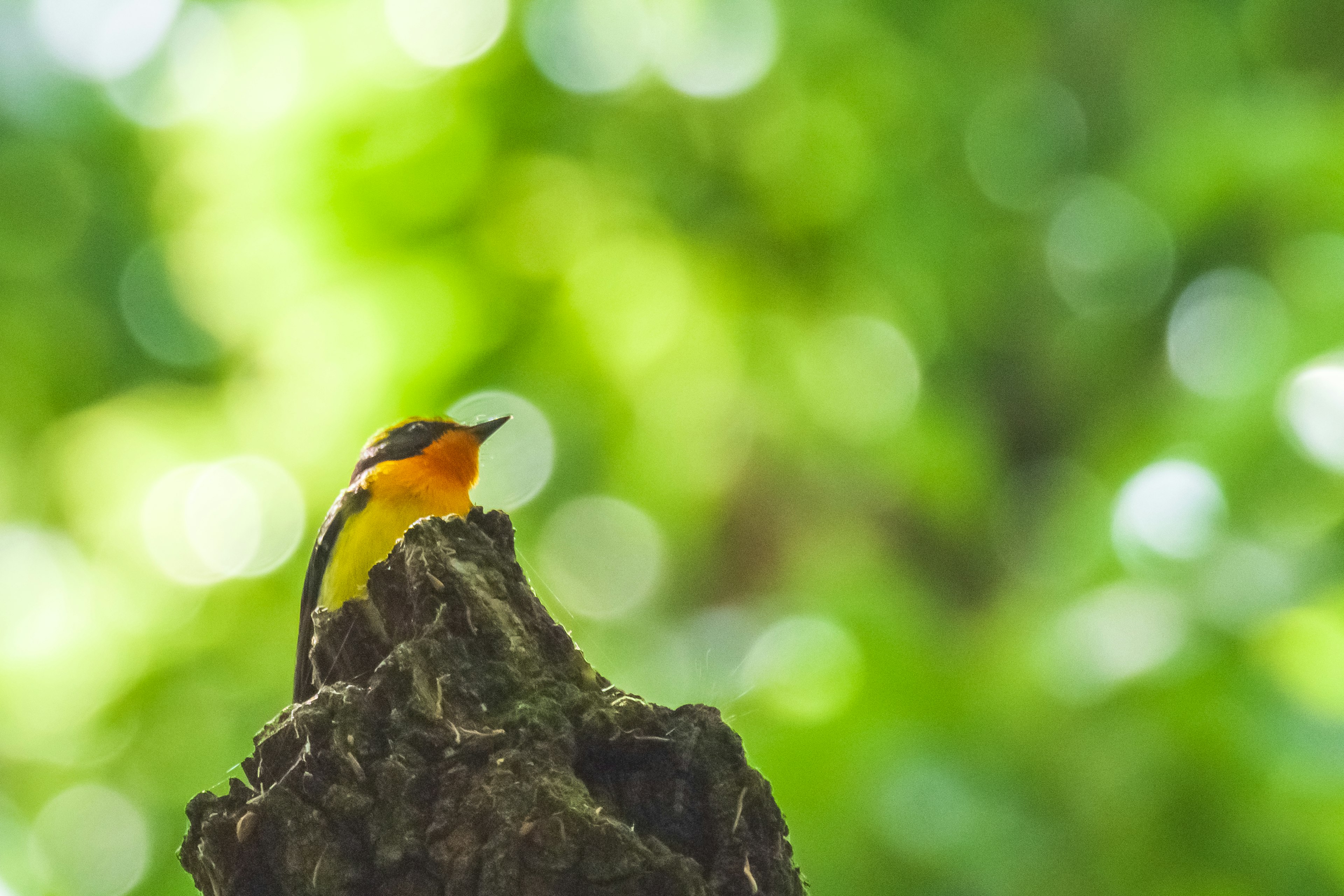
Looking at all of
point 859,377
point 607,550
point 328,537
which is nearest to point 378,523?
point 328,537

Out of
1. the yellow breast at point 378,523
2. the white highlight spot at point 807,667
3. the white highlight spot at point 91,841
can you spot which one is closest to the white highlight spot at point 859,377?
the white highlight spot at point 807,667

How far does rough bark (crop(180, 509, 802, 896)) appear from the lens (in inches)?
61.1

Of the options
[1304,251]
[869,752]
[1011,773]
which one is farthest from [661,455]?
[1304,251]

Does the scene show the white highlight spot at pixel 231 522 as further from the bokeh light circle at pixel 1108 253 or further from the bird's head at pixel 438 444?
the bokeh light circle at pixel 1108 253

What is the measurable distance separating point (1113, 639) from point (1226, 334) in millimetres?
2301

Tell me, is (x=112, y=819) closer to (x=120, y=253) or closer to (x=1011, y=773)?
→ (x=120, y=253)

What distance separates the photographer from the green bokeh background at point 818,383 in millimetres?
4598

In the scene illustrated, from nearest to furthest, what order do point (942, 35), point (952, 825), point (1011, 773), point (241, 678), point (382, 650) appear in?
point (382, 650), point (952, 825), point (1011, 773), point (241, 678), point (942, 35)

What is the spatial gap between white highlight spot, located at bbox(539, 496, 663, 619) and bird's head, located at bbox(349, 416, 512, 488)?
70.7 inches

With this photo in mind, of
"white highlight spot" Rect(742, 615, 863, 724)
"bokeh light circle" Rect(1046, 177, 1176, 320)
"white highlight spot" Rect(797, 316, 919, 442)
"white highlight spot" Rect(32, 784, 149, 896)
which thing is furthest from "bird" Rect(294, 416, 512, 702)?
"bokeh light circle" Rect(1046, 177, 1176, 320)

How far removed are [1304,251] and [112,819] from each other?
23.0ft

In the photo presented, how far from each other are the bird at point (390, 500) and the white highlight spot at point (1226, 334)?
345 cm

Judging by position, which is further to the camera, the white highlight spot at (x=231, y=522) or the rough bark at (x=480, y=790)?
the white highlight spot at (x=231, y=522)

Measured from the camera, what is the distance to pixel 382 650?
1876 millimetres
